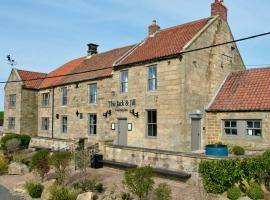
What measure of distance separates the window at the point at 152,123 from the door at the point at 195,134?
7.98 feet

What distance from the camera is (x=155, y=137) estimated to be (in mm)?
20297

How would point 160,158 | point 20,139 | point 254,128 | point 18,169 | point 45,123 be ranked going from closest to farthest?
point 160,158, point 254,128, point 18,169, point 20,139, point 45,123

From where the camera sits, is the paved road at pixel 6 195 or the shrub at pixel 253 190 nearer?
the shrub at pixel 253 190

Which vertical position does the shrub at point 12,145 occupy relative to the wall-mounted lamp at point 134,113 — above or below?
below

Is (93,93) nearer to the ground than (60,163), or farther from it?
farther from it

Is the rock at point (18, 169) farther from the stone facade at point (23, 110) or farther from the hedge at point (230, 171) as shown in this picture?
the hedge at point (230, 171)

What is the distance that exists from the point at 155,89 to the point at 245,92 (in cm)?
583

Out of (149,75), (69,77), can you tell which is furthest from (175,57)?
(69,77)

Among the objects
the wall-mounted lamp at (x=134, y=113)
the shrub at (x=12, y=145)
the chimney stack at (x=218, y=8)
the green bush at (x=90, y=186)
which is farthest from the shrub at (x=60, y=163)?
the chimney stack at (x=218, y=8)

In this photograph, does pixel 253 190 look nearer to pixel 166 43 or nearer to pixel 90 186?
pixel 90 186

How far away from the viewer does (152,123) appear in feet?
67.9

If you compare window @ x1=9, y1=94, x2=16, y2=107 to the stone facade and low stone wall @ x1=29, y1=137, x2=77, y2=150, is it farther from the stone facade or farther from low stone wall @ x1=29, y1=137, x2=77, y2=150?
low stone wall @ x1=29, y1=137, x2=77, y2=150

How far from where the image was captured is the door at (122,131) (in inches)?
885

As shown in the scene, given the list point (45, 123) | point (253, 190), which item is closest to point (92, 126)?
point (45, 123)
